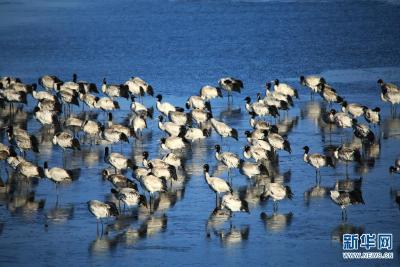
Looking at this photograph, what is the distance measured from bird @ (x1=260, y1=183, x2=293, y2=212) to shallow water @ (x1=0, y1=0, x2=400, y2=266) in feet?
1.02

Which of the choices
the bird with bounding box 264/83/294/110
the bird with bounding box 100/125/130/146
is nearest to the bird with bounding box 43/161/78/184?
the bird with bounding box 100/125/130/146

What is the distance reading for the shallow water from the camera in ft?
71.8

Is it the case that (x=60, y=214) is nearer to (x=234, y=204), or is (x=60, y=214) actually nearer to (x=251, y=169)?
(x=234, y=204)

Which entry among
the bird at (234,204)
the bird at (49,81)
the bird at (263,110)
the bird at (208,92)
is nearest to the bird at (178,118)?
the bird at (263,110)

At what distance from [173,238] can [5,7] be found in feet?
134

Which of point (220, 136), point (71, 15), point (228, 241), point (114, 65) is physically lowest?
point (228, 241)

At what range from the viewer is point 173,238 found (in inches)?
878

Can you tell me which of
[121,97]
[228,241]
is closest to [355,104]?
[121,97]

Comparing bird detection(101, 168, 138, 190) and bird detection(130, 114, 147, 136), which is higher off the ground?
bird detection(130, 114, 147, 136)

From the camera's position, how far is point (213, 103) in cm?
3644

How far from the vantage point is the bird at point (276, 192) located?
23.9 m

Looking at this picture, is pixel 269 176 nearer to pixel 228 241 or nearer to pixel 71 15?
pixel 228 241

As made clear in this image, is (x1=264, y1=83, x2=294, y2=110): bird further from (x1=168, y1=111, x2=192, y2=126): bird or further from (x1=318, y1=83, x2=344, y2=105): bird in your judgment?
(x1=168, y1=111, x2=192, y2=126): bird

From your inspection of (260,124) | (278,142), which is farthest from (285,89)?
(278,142)
